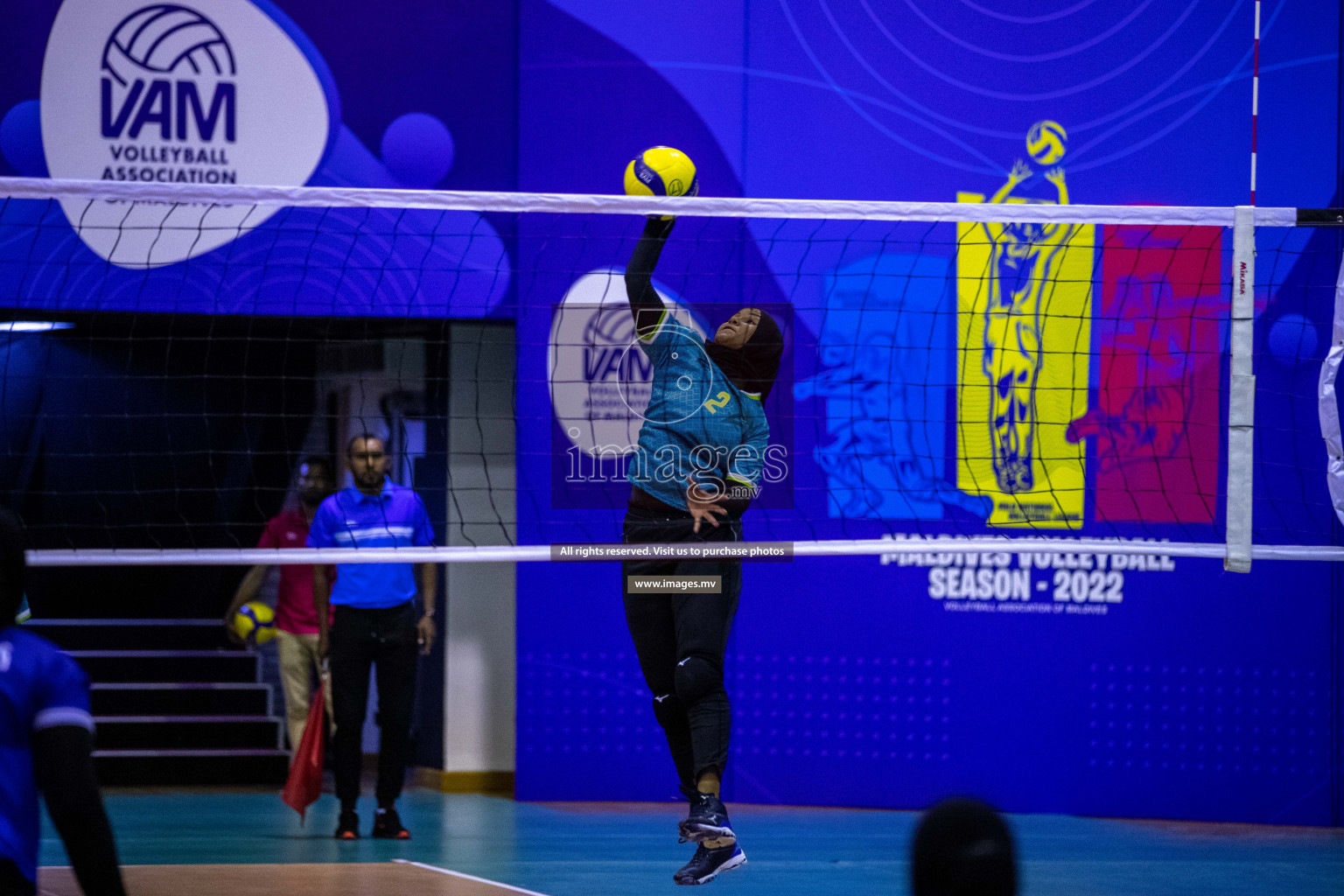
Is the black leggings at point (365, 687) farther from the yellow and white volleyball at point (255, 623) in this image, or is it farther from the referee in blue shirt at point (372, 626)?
the yellow and white volleyball at point (255, 623)

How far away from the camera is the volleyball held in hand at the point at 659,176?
4.82 meters

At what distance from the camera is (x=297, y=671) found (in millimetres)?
7434

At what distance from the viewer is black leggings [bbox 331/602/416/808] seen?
6441mm

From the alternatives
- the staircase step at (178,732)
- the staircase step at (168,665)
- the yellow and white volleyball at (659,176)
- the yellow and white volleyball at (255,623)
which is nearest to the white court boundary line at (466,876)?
the yellow and white volleyball at (255,623)

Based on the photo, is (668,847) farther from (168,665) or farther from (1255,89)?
(1255,89)

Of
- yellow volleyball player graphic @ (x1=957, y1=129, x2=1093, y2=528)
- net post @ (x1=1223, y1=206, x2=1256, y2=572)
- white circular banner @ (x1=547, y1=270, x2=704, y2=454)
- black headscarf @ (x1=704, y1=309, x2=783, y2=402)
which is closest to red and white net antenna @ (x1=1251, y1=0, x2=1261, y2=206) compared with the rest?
yellow volleyball player graphic @ (x1=957, y1=129, x2=1093, y2=528)

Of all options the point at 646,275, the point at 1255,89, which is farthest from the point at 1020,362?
the point at 646,275

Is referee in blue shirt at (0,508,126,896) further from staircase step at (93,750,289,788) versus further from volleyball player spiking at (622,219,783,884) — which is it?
staircase step at (93,750,289,788)

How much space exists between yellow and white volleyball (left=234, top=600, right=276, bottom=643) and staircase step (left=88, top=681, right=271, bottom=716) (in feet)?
1.77

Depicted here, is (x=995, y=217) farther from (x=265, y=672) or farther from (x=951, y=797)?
(x=265, y=672)

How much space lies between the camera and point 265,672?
30.4 feet

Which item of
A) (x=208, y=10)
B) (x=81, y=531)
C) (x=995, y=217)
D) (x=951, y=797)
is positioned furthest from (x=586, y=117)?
(x=951, y=797)

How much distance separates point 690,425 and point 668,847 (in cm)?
239

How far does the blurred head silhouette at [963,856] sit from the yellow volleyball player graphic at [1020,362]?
5.75m
